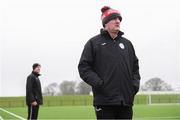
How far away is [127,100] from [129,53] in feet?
1.92

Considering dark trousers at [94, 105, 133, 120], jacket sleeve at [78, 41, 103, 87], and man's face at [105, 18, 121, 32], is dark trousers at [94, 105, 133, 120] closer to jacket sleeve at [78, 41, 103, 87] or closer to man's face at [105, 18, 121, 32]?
jacket sleeve at [78, 41, 103, 87]

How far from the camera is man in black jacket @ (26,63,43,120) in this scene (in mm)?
13352

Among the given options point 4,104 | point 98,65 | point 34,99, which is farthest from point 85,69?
point 4,104

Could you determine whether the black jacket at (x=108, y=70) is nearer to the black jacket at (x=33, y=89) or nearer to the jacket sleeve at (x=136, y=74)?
the jacket sleeve at (x=136, y=74)

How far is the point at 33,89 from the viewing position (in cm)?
1348

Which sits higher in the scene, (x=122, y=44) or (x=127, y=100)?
(x=122, y=44)

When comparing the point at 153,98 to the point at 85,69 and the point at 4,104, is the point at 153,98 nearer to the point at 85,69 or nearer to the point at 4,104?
the point at 4,104

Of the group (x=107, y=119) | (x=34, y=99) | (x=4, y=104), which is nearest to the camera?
(x=107, y=119)

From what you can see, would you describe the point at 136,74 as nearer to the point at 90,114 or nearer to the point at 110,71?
the point at 110,71

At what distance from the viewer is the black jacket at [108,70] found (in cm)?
652

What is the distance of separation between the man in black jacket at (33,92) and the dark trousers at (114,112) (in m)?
6.87

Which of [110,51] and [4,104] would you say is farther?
[4,104]

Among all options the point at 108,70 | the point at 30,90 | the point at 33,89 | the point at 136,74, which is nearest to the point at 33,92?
the point at 33,89

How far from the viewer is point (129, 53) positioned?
6.82 meters
